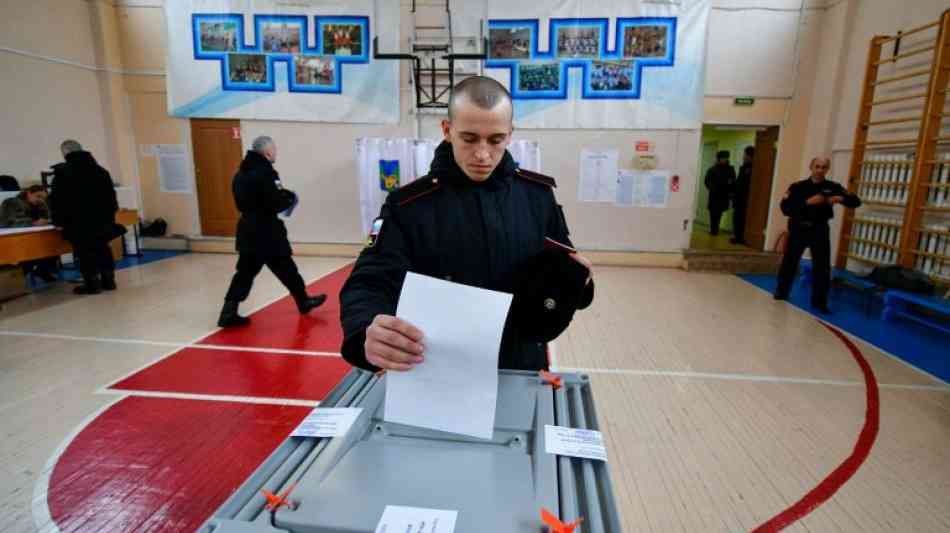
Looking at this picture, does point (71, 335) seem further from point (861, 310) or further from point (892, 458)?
point (861, 310)

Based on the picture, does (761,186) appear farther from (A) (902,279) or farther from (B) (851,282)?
(A) (902,279)

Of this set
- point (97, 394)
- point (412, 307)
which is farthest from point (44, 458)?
point (412, 307)

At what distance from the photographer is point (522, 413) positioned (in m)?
0.98

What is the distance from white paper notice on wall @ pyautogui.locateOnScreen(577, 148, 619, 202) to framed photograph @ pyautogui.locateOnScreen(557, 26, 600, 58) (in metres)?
1.45

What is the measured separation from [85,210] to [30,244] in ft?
1.92

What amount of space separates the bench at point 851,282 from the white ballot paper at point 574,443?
575 cm

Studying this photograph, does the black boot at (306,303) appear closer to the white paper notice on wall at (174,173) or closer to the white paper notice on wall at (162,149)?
the white paper notice on wall at (174,173)

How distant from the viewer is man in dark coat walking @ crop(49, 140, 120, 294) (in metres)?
4.94

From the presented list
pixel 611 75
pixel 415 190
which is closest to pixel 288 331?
pixel 415 190

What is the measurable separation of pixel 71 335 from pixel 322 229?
420 centimetres

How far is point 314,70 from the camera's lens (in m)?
7.42

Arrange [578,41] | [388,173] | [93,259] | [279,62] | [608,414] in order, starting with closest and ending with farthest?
[608,414] → [93,259] → [578,41] → [388,173] → [279,62]

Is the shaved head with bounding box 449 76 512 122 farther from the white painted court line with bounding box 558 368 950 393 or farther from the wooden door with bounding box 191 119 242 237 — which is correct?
the wooden door with bounding box 191 119 242 237

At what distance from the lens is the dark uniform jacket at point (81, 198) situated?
493 cm
